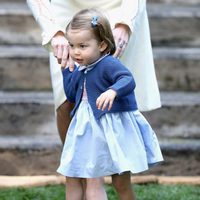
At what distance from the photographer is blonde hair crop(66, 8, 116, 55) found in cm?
396

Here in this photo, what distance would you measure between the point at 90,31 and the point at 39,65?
9.34 feet

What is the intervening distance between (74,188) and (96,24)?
93 cm

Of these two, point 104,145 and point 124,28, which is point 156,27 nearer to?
point 124,28

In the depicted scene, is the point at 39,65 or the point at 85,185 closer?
the point at 85,185

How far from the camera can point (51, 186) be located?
5941 millimetres

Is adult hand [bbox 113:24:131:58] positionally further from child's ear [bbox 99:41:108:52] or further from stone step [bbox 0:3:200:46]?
stone step [bbox 0:3:200:46]

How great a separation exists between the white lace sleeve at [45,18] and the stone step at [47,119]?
2191 mm

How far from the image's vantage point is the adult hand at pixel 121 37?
4180 mm

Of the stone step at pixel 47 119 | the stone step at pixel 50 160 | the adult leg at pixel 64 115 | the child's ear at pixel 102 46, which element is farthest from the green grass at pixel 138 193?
the child's ear at pixel 102 46

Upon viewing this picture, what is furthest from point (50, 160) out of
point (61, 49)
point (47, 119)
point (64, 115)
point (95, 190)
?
point (61, 49)

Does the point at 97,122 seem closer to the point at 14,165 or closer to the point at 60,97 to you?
the point at 60,97

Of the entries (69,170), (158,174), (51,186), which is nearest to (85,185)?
(69,170)

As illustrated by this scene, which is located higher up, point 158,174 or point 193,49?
point 193,49

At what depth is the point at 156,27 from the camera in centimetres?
717
